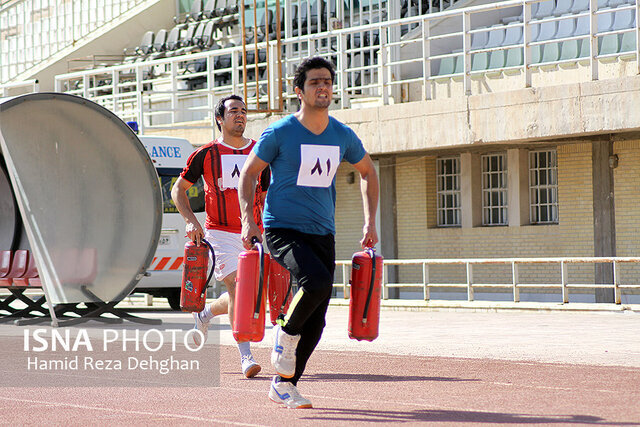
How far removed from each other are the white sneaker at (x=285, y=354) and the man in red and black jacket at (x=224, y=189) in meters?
2.23

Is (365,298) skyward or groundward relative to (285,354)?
skyward

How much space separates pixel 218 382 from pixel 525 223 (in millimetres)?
16208

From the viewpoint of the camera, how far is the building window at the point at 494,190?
82.4 ft

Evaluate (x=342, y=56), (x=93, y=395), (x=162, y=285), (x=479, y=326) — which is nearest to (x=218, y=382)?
(x=93, y=395)

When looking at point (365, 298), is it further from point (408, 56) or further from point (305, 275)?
point (408, 56)

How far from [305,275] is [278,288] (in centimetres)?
105

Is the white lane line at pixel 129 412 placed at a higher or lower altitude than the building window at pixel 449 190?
lower

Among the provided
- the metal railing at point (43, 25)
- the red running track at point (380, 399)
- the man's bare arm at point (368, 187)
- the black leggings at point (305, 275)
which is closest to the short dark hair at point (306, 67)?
the man's bare arm at point (368, 187)

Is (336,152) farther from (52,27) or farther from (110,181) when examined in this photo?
(52,27)

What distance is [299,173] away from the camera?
24.6 feet

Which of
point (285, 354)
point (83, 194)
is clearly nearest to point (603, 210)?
point (83, 194)

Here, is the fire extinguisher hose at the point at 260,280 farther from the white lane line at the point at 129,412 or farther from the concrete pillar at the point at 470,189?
the concrete pillar at the point at 470,189

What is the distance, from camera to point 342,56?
77.4 ft

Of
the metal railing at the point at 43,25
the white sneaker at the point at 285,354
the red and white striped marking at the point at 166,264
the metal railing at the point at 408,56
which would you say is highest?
the metal railing at the point at 43,25
